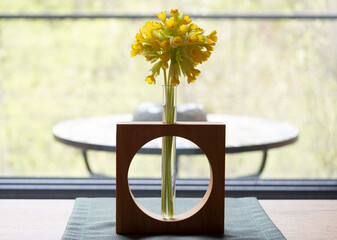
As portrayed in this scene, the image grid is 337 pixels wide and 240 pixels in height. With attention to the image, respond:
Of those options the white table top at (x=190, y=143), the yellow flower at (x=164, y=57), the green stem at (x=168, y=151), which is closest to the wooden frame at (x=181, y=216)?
the green stem at (x=168, y=151)

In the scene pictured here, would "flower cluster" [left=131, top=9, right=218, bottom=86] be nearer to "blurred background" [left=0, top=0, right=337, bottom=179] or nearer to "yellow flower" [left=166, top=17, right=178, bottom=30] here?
"yellow flower" [left=166, top=17, right=178, bottom=30]

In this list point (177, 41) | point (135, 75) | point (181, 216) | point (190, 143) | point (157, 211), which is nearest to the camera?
point (177, 41)

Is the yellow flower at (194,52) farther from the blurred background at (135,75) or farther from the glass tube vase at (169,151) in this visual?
the blurred background at (135,75)

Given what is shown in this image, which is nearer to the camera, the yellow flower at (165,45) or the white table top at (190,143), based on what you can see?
the yellow flower at (165,45)

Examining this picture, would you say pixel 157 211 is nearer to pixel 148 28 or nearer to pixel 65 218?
pixel 65 218

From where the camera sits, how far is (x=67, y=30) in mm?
4223

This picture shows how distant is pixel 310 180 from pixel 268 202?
376 millimetres

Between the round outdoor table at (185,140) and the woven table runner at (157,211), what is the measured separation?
0.19 m

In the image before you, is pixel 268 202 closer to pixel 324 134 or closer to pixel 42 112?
pixel 324 134

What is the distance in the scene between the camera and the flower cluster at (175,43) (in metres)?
0.94

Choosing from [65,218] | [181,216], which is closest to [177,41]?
[181,216]

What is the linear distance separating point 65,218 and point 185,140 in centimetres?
47

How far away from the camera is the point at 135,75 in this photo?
4156mm

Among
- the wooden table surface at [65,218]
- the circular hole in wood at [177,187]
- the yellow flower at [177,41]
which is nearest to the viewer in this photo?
the yellow flower at [177,41]
